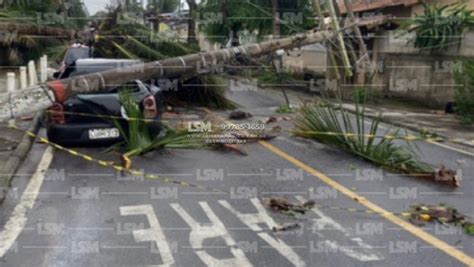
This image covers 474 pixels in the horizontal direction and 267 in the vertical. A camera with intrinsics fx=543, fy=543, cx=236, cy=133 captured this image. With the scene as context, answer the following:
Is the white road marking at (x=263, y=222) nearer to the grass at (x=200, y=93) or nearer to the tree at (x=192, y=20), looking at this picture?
the grass at (x=200, y=93)

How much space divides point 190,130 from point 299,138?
2432 millimetres

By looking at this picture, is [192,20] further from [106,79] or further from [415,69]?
[106,79]

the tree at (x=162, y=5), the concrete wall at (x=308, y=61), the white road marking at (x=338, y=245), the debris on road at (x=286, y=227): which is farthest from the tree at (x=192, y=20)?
the tree at (x=162, y=5)

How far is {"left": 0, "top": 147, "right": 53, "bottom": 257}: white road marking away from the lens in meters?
5.35

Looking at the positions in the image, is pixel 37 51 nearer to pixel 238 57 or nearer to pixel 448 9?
pixel 238 57

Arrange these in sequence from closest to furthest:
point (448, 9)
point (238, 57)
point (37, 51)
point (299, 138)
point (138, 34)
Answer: point (299, 138) < point (238, 57) < point (138, 34) < point (448, 9) < point (37, 51)

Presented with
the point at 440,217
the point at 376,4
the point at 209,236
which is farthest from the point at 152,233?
the point at 376,4

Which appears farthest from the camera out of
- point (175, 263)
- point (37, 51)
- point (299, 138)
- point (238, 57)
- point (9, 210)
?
point (37, 51)

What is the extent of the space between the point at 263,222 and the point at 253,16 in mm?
25289

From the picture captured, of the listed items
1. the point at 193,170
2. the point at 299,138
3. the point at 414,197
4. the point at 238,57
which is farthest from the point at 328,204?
the point at 238,57

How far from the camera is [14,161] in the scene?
829 centimetres

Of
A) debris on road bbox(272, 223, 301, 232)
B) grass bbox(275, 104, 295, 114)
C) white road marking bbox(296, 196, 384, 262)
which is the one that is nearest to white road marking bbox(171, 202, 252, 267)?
debris on road bbox(272, 223, 301, 232)

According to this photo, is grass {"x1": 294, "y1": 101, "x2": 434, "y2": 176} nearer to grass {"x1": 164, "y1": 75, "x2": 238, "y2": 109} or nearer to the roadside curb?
grass {"x1": 164, "y1": 75, "x2": 238, "y2": 109}

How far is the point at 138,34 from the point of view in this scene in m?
14.9
